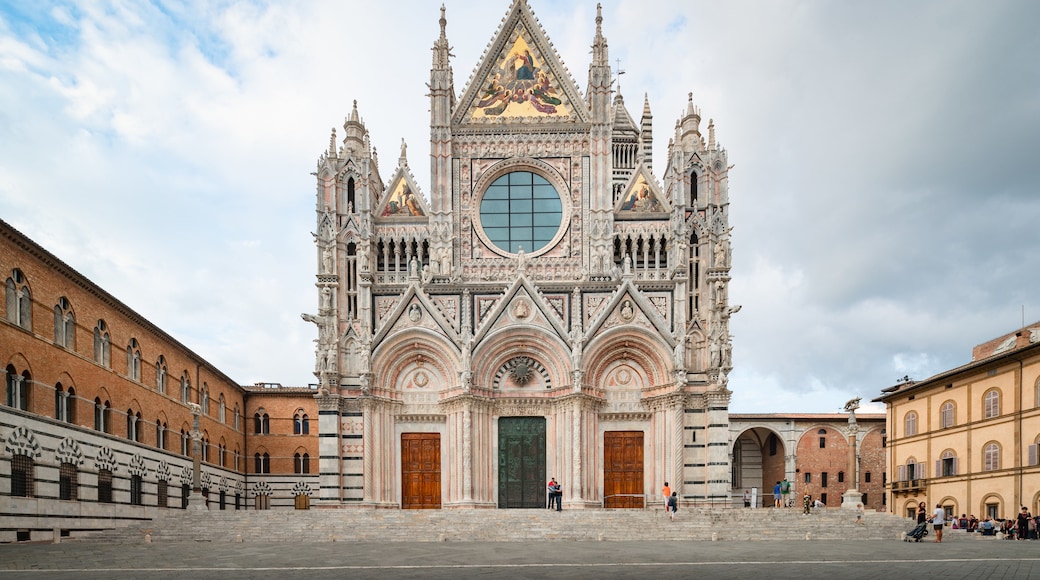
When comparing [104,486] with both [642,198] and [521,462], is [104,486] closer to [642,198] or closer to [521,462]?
[521,462]

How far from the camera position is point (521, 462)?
3775 cm

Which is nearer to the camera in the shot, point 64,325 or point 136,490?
point 64,325

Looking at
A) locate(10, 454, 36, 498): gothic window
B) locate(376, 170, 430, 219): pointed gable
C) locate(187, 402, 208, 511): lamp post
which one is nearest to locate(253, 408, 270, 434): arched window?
locate(187, 402, 208, 511): lamp post

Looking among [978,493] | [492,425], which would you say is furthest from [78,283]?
[978,493]

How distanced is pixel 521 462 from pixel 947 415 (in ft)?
69.0

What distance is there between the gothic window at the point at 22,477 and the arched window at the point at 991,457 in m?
37.8

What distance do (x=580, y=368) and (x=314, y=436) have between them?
70.1ft

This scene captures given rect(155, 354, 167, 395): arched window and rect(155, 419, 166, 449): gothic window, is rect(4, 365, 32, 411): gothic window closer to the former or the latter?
rect(155, 419, 166, 449): gothic window

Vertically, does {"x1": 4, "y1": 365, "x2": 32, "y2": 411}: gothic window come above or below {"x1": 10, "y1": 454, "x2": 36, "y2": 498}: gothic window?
above

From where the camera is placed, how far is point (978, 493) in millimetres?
37594

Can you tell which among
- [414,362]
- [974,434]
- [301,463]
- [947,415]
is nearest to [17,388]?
[414,362]

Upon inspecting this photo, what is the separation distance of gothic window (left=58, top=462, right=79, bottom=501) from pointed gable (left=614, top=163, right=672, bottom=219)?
80.5ft

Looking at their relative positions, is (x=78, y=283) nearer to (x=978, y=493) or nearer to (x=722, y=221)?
(x=722, y=221)

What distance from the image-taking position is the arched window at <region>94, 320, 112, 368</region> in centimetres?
3269
